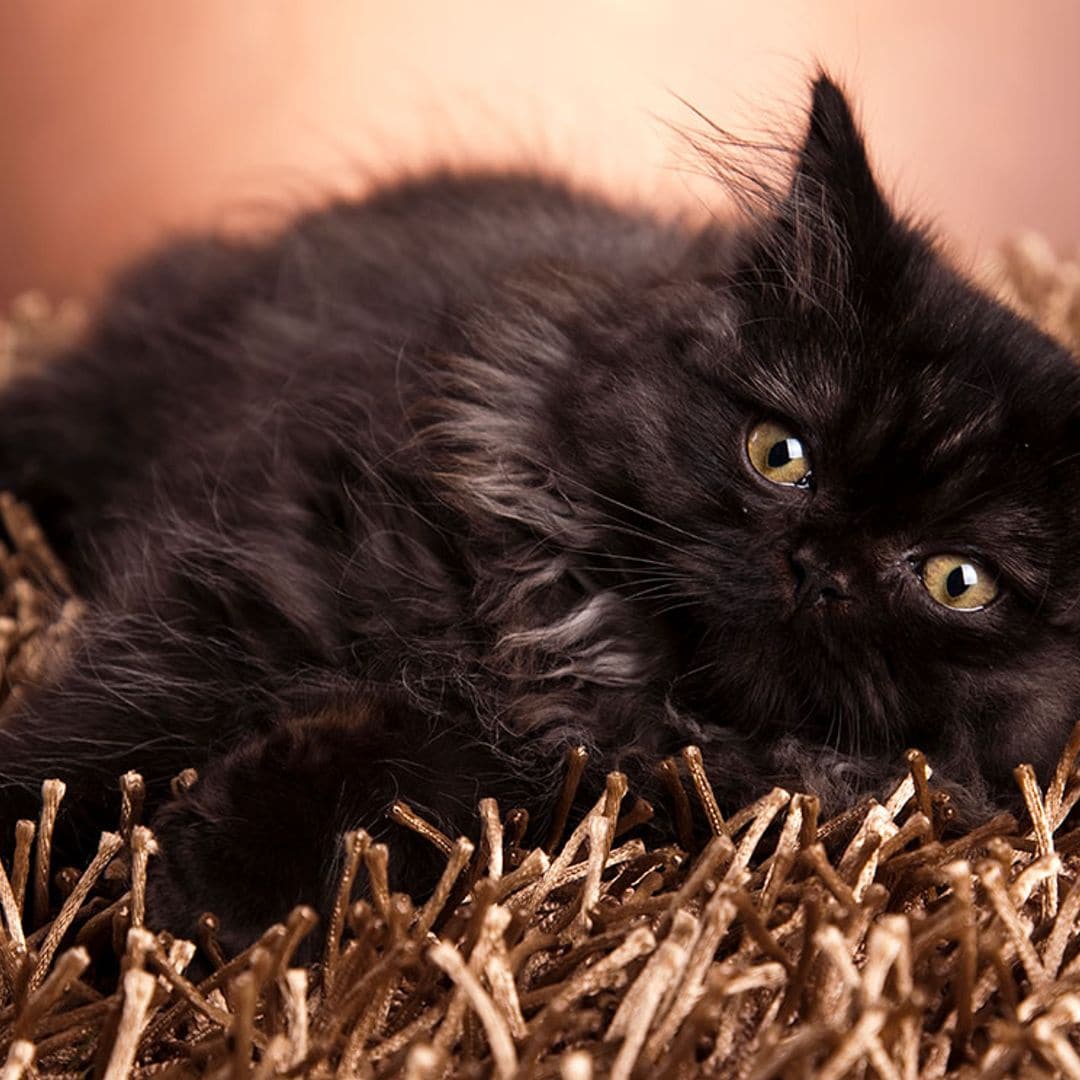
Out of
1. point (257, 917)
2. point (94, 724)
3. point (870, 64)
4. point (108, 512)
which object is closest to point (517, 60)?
point (870, 64)

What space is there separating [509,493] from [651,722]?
0.27 m

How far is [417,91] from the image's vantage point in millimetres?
3182

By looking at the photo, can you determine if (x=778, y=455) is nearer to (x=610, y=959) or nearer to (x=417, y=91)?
(x=610, y=959)

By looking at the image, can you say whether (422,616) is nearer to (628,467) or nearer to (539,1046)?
(628,467)

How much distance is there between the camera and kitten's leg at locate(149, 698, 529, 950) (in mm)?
1132

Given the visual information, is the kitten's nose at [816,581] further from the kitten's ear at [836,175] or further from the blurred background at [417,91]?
the blurred background at [417,91]

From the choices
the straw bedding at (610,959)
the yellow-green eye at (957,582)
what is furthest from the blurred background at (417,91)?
the straw bedding at (610,959)

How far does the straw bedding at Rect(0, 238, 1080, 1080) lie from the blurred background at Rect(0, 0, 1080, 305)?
194 cm

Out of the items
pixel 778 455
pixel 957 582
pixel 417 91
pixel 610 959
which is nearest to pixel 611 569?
pixel 778 455

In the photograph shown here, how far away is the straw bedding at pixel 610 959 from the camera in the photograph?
964mm

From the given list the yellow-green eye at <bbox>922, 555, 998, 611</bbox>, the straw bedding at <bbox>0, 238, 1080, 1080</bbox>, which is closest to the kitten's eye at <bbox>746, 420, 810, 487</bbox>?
the yellow-green eye at <bbox>922, 555, 998, 611</bbox>

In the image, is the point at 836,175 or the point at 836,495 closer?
the point at 836,495

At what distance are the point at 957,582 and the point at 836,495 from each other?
0.13m

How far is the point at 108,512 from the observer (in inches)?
72.2
